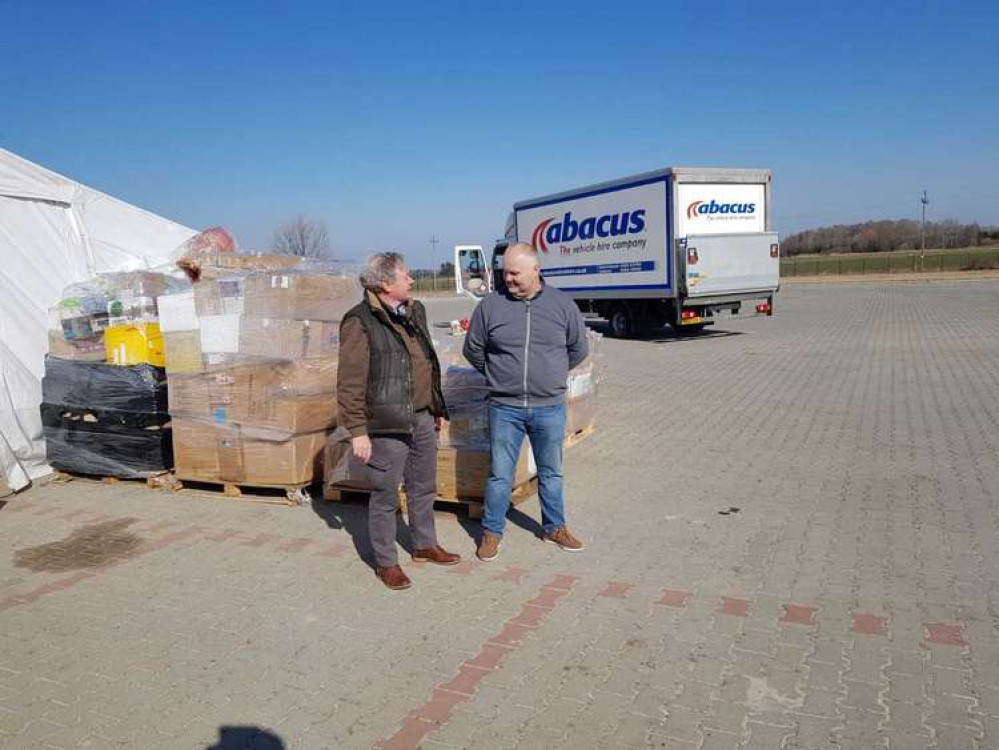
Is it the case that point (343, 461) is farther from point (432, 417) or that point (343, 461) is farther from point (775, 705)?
point (775, 705)

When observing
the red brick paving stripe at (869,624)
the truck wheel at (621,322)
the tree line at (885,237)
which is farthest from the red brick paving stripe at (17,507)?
the tree line at (885,237)

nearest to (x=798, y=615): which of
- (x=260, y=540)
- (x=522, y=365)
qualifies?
(x=522, y=365)

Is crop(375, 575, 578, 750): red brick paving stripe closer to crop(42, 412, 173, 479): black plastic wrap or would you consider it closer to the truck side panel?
crop(42, 412, 173, 479): black plastic wrap

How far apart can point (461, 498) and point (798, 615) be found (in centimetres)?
238

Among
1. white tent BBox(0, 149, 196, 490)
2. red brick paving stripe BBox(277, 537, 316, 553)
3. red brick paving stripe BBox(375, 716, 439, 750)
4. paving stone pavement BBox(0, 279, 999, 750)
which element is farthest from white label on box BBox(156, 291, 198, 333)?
red brick paving stripe BBox(375, 716, 439, 750)

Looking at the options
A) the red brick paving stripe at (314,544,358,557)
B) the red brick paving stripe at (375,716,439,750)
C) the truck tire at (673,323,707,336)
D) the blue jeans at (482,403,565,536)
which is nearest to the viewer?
the red brick paving stripe at (375,716,439,750)

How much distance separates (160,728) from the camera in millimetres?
2924

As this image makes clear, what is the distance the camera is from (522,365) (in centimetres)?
421

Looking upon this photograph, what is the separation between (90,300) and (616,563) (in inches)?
221

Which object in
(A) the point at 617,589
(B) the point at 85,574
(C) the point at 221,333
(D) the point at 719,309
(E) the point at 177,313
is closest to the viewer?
(A) the point at 617,589

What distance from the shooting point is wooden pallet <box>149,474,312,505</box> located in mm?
5715

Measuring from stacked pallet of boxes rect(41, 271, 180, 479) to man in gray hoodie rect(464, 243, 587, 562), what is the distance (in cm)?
337

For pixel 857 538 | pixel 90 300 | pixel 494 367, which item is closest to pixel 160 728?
pixel 494 367

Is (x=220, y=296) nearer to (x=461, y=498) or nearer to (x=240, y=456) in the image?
(x=240, y=456)
